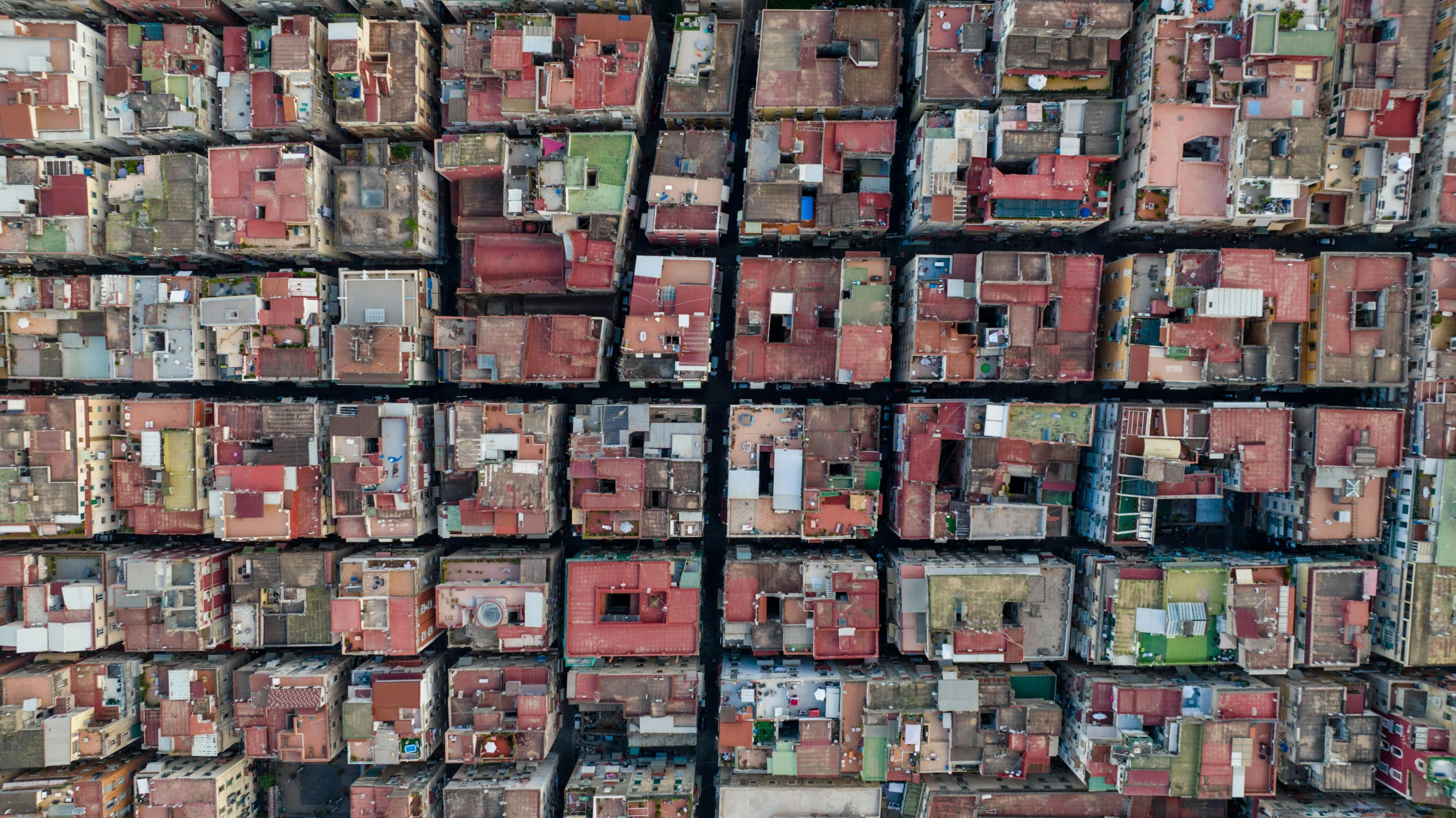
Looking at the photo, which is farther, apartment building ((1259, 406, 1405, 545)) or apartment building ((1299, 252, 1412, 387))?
apartment building ((1299, 252, 1412, 387))

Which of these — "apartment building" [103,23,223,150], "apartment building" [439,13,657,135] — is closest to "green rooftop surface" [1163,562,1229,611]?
"apartment building" [439,13,657,135]

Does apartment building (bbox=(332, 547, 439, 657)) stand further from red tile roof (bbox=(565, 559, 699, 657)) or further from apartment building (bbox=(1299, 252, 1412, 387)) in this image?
apartment building (bbox=(1299, 252, 1412, 387))

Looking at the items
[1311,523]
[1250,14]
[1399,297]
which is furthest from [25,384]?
[1399,297]

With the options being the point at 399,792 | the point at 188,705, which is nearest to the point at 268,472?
the point at 188,705

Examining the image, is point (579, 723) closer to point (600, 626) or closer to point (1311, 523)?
point (600, 626)

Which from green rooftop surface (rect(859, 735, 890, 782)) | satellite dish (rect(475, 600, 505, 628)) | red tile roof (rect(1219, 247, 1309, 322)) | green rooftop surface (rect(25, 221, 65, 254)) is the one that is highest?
green rooftop surface (rect(25, 221, 65, 254))

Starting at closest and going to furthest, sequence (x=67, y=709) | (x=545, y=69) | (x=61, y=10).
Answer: (x=545, y=69)
(x=67, y=709)
(x=61, y=10)

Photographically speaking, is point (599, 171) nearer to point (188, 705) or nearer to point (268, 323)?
point (268, 323)
